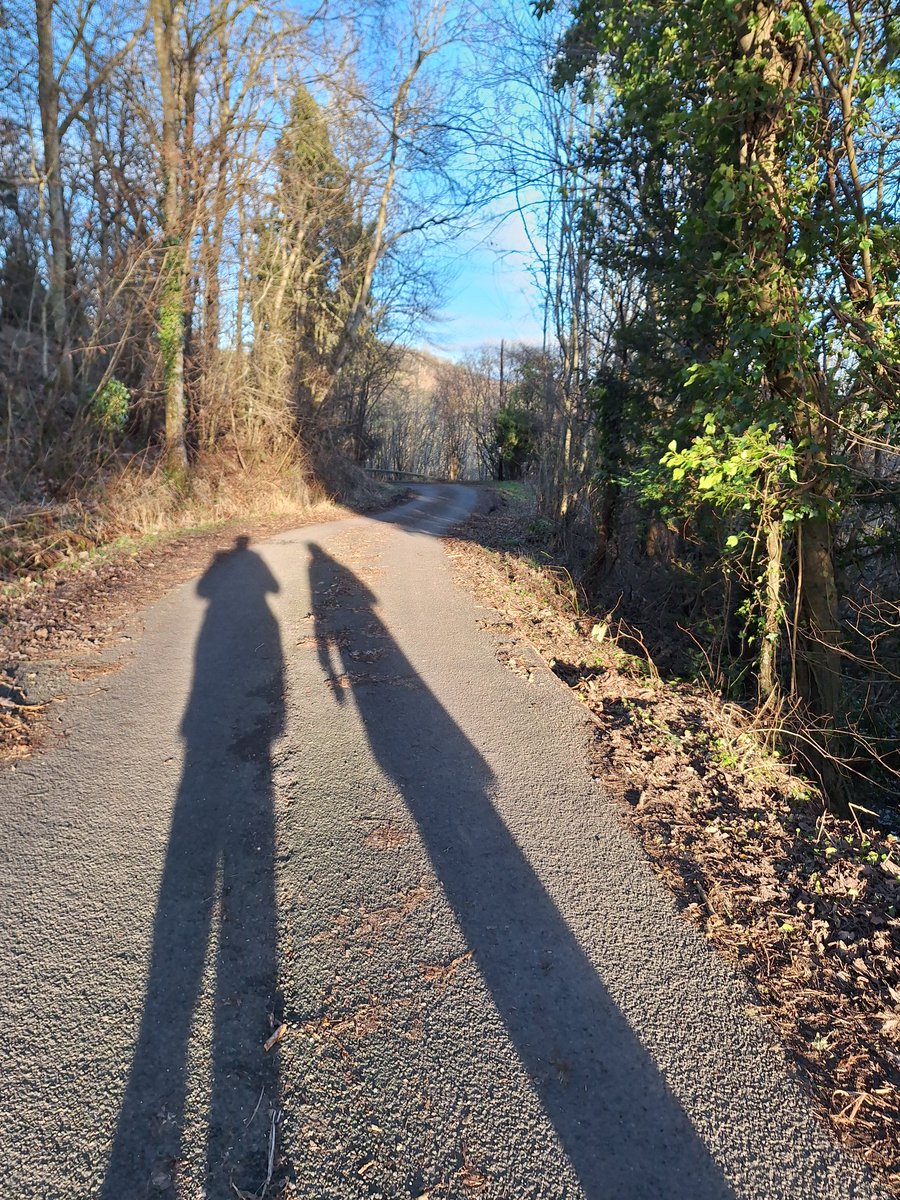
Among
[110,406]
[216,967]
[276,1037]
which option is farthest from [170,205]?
[276,1037]

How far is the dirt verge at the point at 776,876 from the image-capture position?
7.58 feet

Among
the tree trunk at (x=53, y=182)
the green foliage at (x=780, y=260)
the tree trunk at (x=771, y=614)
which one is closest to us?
the green foliage at (x=780, y=260)

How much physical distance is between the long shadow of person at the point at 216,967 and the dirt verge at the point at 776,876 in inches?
77.9

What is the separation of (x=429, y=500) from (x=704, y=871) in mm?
21198

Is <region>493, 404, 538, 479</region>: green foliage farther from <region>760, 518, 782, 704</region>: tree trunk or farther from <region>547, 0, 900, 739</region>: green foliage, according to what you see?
<region>760, 518, 782, 704</region>: tree trunk

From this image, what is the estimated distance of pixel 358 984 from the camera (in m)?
2.54

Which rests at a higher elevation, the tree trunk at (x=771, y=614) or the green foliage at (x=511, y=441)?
the green foliage at (x=511, y=441)

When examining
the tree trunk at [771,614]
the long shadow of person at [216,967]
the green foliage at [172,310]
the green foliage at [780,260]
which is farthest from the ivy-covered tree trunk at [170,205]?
the tree trunk at [771,614]

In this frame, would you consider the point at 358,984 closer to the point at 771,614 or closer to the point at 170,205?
the point at 771,614

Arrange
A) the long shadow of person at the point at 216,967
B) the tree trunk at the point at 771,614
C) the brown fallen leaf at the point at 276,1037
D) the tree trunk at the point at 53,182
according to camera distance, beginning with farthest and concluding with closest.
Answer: the tree trunk at the point at 53,182
the tree trunk at the point at 771,614
the brown fallen leaf at the point at 276,1037
the long shadow of person at the point at 216,967

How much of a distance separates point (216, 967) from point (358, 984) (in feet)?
1.96

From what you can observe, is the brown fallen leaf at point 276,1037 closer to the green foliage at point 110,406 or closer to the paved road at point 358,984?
the paved road at point 358,984

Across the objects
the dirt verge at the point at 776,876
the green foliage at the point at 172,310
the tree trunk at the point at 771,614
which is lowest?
the dirt verge at the point at 776,876

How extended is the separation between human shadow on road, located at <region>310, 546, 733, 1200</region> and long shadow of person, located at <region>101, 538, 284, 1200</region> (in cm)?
83
